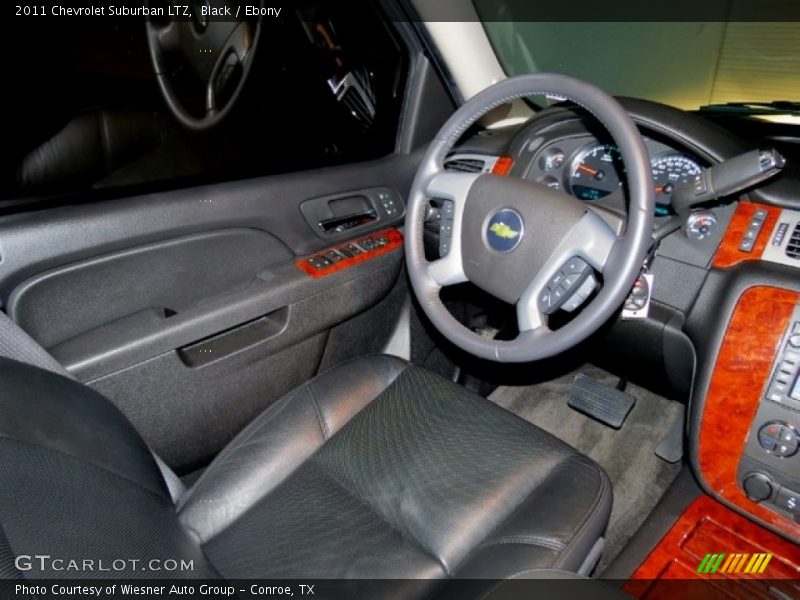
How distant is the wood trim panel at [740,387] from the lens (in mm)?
1120

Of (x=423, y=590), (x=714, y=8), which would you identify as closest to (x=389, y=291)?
(x=423, y=590)

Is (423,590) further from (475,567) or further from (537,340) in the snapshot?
(537,340)

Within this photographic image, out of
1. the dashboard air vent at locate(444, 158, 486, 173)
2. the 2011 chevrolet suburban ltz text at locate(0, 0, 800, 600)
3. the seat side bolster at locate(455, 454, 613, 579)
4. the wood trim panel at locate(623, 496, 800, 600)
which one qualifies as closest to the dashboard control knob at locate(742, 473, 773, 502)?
the 2011 chevrolet suburban ltz text at locate(0, 0, 800, 600)

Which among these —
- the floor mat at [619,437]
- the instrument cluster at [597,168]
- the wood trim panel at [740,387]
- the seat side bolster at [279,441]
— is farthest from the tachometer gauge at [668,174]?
the floor mat at [619,437]

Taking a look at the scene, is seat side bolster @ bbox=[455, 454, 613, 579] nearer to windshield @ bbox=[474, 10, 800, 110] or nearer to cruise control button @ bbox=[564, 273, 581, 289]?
cruise control button @ bbox=[564, 273, 581, 289]

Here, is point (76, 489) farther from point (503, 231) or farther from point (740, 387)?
point (740, 387)

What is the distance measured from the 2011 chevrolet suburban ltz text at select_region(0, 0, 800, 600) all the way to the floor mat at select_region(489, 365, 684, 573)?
0.5 inches

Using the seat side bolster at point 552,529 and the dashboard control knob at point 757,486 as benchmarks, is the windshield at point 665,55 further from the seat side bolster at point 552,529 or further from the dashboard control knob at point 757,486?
the seat side bolster at point 552,529

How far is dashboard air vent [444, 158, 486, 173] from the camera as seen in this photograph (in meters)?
1.56

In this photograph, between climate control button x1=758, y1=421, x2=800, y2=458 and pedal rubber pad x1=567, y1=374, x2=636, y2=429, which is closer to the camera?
climate control button x1=758, y1=421, x2=800, y2=458

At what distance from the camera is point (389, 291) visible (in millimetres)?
1734

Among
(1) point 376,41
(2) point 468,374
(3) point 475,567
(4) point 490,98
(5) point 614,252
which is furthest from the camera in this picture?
(2) point 468,374

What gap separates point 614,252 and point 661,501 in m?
0.64

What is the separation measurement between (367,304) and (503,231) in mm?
555
